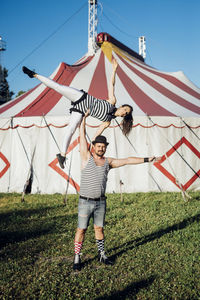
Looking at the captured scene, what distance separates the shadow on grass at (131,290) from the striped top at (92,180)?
93cm

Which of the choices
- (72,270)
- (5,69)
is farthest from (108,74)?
(5,69)

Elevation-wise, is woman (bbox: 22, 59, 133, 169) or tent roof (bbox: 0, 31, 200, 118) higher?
tent roof (bbox: 0, 31, 200, 118)

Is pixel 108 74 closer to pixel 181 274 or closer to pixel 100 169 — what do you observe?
pixel 100 169

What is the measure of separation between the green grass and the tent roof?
290 cm

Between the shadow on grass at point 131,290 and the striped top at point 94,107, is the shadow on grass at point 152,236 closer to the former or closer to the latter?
the shadow on grass at point 131,290

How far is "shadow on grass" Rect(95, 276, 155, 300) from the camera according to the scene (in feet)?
8.02

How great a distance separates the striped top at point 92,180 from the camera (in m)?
3.00

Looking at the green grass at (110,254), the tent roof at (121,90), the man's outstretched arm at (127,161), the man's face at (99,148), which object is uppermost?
the tent roof at (121,90)

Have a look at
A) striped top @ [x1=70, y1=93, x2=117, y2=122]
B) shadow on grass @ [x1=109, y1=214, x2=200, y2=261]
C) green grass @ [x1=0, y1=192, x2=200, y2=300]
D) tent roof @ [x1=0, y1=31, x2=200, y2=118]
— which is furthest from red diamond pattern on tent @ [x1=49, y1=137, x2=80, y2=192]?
striped top @ [x1=70, y1=93, x2=117, y2=122]

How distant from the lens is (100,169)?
3.03 m

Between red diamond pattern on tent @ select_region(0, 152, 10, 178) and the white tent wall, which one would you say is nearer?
the white tent wall

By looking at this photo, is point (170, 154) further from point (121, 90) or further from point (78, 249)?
point (78, 249)

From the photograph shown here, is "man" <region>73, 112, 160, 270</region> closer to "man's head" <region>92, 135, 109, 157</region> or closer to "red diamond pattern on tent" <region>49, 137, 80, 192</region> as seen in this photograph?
"man's head" <region>92, 135, 109, 157</region>

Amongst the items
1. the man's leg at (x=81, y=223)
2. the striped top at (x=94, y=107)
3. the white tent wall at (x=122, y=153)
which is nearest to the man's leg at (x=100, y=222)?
the man's leg at (x=81, y=223)
